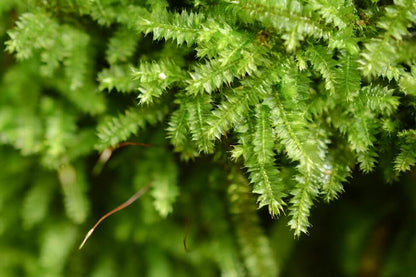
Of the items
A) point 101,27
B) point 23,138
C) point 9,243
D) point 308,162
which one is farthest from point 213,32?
point 9,243

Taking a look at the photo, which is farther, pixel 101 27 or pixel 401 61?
pixel 101 27

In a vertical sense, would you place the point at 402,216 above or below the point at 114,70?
below

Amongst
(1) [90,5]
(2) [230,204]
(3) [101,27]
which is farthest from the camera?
(2) [230,204]

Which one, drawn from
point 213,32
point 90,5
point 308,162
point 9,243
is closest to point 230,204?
point 308,162

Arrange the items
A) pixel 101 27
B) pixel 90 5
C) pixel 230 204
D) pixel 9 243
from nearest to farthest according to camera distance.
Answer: pixel 90 5, pixel 101 27, pixel 230 204, pixel 9 243

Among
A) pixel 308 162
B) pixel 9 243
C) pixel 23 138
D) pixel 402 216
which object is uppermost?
pixel 308 162

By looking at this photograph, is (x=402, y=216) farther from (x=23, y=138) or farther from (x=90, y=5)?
(x=23, y=138)
